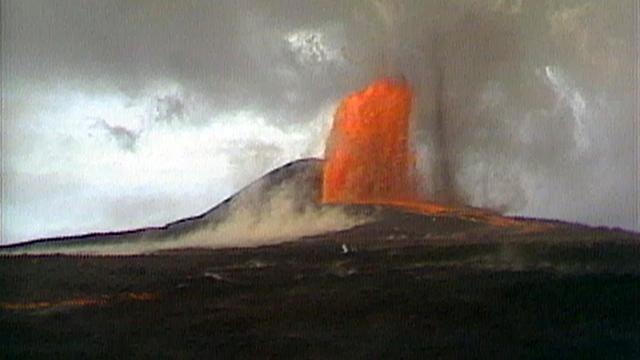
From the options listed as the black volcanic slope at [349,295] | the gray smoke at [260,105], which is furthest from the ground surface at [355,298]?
the gray smoke at [260,105]

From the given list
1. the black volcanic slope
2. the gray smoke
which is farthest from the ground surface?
the gray smoke

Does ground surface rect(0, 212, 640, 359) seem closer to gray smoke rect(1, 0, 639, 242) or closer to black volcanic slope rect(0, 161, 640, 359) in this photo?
black volcanic slope rect(0, 161, 640, 359)

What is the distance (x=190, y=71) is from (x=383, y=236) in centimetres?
69

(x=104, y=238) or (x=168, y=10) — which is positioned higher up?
(x=168, y=10)

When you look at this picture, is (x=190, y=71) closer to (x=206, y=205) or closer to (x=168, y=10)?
(x=168, y=10)

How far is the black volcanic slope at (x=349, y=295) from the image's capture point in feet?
9.07

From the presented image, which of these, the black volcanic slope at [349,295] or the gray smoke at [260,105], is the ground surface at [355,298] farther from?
the gray smoke at [260,105]

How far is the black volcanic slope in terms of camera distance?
2764mm

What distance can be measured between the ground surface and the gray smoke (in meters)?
0.11

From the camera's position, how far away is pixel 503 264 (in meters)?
2.85

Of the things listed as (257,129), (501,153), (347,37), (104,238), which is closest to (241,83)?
(257,129)

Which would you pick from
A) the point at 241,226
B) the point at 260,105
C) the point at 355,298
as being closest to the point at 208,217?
the point at 241,226

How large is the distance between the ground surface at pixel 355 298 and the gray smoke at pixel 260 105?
105mm

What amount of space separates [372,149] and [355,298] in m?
0.40
